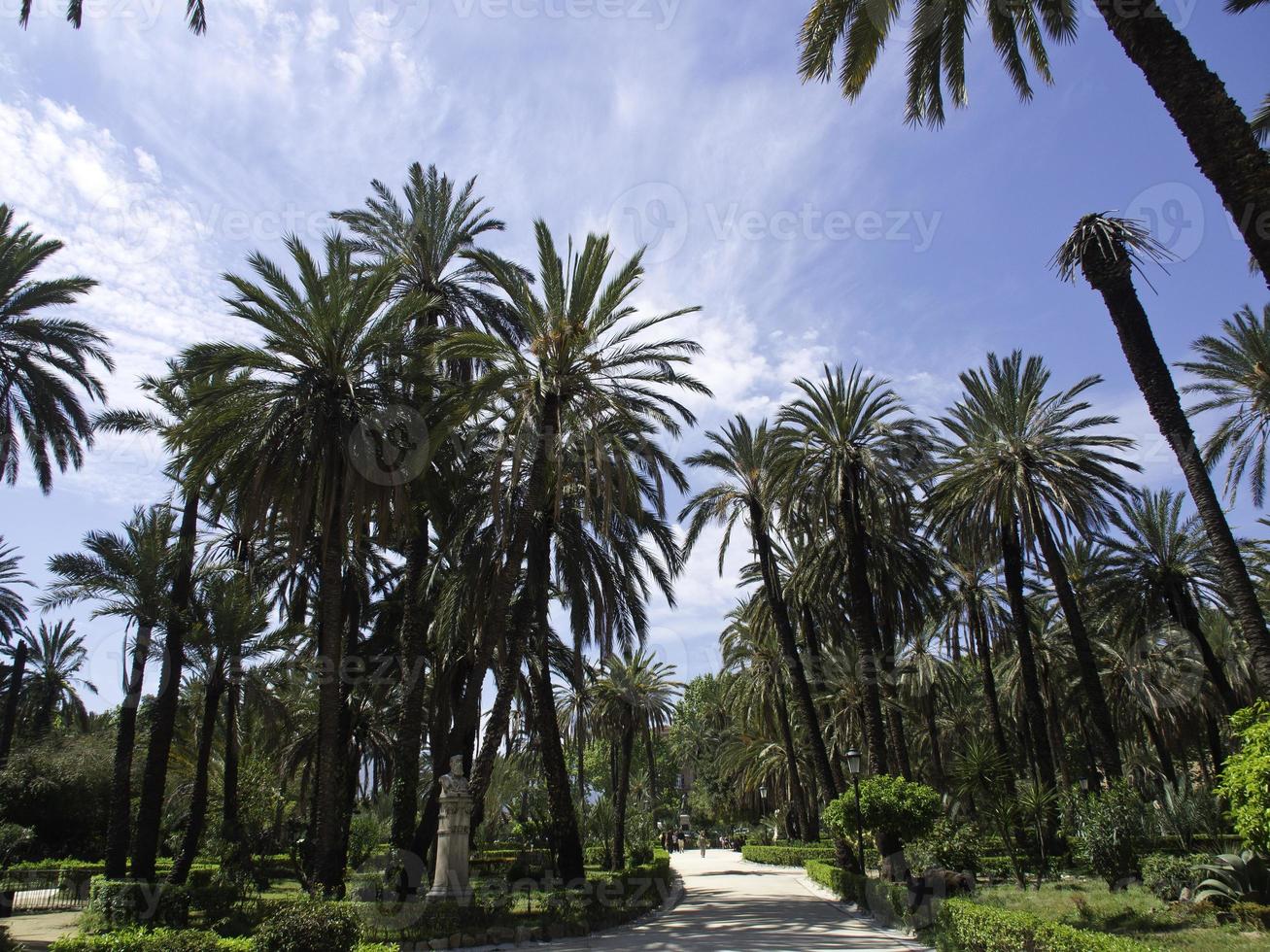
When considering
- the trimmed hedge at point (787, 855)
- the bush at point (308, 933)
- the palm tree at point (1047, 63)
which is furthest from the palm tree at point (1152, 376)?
the trimmed hedge at point (787, 855)

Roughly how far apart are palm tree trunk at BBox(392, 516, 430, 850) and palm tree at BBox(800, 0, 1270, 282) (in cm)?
1472

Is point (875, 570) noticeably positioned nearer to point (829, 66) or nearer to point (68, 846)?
point (829, 66)

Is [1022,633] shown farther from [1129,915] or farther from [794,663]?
[1129,915]

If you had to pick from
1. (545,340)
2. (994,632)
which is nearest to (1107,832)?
(545,340)

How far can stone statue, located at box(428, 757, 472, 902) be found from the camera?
15945 millimetres

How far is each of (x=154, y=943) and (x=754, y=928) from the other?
37.4 feet

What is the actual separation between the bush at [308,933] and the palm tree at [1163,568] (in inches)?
1100

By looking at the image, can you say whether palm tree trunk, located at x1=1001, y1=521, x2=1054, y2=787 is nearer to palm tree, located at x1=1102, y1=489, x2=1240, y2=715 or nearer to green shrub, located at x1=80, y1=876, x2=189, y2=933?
palm tree, located at x1=1102, y1=489, x2=1240, y2=715

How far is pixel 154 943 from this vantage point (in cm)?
1077

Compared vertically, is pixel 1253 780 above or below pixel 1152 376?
below

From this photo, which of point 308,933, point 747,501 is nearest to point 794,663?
point 747,501

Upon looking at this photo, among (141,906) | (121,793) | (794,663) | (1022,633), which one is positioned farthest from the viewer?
(794,663)

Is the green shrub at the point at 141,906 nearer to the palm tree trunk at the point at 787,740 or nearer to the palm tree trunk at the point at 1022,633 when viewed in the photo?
the palm tree trunk at the point at 1022,633

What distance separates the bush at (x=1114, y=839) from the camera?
17.6 meters
